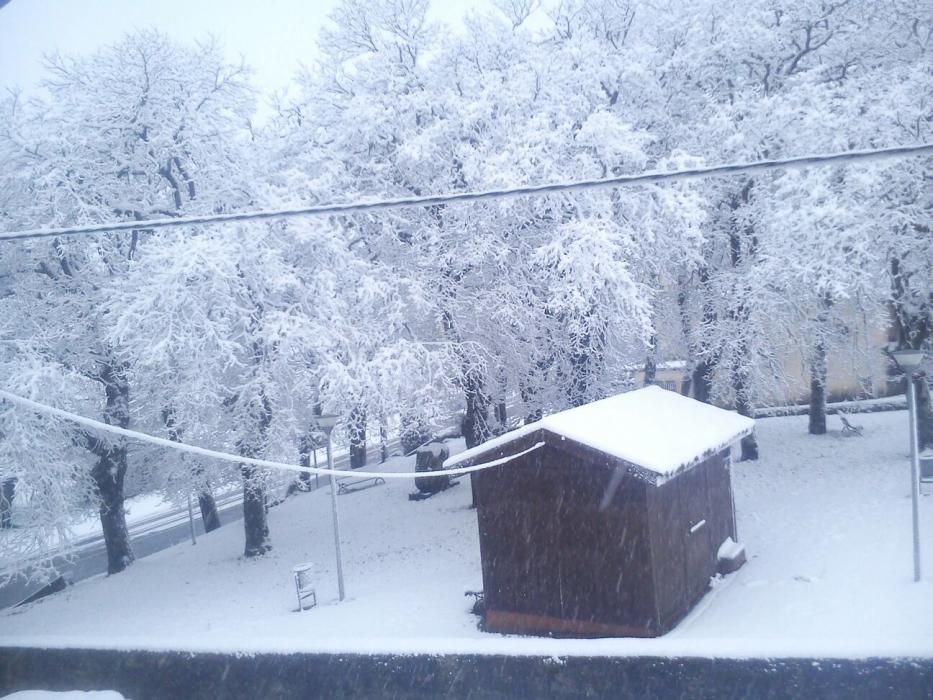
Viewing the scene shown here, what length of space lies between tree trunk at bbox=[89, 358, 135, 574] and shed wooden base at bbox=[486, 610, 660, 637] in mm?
9711

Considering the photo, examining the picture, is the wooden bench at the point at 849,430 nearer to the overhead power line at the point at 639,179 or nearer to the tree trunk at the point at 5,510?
the overhead power line at the point at 639,179

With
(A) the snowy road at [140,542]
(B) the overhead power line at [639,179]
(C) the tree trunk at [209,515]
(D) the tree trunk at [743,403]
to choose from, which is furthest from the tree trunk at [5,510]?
(D) the tree trunk at [743,403]

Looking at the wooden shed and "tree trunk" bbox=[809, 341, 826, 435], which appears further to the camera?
"tree trunk" bbox=[809, 341, 826, 435]

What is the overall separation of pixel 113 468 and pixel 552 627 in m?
11.5

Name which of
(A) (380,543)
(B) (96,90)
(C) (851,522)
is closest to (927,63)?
(C) (851,522)

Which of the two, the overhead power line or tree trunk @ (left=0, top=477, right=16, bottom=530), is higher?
the overhead power line

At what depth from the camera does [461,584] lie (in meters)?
12.6

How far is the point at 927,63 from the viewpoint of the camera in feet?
45.5

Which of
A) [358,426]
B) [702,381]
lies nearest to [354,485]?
[358,426]

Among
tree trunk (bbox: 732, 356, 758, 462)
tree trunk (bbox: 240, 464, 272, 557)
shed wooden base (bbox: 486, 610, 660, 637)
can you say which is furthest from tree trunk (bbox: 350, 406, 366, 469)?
tree trunk (bbox: 732, 356, 758, 462)

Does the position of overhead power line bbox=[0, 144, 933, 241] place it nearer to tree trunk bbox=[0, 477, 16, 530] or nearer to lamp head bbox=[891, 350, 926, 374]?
lamp head bbox=[891, 350, 926, 374]

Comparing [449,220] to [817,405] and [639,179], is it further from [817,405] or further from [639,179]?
[817,405]

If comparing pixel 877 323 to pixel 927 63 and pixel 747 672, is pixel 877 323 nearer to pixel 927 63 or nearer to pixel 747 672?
pixel 927 63

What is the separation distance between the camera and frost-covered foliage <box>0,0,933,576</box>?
13469 mm
